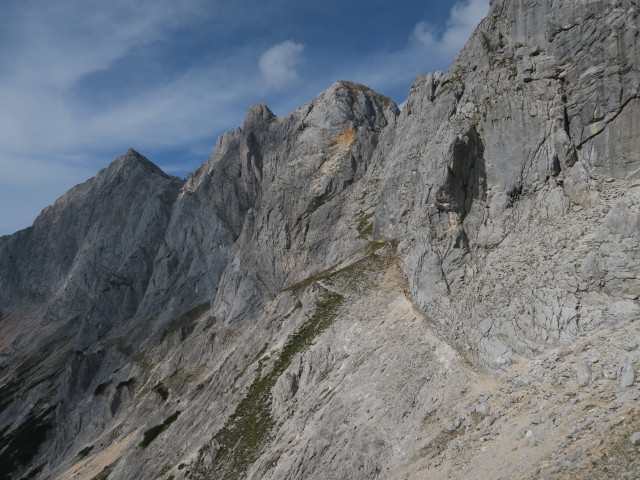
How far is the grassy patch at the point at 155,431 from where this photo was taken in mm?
51478

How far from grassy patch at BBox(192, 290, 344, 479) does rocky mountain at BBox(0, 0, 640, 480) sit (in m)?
0.21

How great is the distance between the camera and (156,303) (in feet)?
335

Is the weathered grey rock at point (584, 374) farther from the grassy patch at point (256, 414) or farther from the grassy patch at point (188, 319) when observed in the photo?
the grassy patch at point (188, 319)

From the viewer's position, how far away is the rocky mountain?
2164 cm

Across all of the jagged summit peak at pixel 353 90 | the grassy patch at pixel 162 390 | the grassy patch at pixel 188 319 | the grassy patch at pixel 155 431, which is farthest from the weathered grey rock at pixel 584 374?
the jagged summit peak at pixel 353 90

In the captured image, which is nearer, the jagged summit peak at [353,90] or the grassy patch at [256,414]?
the grassy patch at [256,414]

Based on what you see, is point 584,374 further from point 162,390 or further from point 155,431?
point 162,390

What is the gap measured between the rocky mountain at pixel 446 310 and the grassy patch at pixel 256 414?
0.21 metres

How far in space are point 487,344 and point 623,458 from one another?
41.5ft

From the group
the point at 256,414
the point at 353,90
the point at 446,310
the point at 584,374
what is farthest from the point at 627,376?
the point at 353,90

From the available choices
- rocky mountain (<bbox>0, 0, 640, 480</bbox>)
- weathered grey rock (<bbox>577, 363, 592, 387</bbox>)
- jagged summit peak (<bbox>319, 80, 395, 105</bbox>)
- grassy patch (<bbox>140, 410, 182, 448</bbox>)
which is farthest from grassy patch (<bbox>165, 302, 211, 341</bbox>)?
weathered grey rock (<bbox>577, 363, 592, 387</bbox>)

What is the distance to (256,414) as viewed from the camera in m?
37.7

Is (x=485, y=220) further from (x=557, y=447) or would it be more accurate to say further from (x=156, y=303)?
(x=156, y=303)

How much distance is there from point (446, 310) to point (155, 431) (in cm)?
4259
